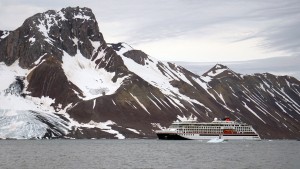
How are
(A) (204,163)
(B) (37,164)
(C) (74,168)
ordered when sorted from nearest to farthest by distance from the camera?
(C) (74,168), (B) (37,164), (A) (204,163)

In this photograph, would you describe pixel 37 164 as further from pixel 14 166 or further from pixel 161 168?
pixel 161 168

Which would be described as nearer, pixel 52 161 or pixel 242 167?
pixel 242 167

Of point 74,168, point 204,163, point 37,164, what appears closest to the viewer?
point 74,168

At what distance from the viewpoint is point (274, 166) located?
107 meters

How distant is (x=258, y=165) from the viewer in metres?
108

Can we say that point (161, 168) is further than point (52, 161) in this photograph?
No

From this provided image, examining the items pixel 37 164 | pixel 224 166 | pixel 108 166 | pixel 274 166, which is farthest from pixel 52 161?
pixel 274 166

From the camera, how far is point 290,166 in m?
107

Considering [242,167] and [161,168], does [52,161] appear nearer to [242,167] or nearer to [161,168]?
[161,168]

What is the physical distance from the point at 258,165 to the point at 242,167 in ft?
25.6

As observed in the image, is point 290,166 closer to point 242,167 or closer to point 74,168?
point 242,167

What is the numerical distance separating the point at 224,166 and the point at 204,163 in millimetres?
7686

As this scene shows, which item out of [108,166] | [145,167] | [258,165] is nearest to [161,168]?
[145,167]

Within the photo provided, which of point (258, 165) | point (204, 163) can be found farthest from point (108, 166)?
point (258, 165)
